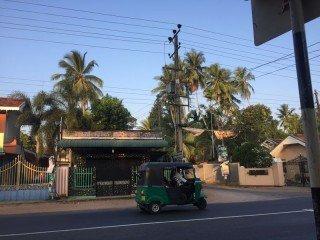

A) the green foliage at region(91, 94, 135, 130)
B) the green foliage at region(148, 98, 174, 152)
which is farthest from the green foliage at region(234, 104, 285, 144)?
the green foliage at region(91, 94, 135, 130)

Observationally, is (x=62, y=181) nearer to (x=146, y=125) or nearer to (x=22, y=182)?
(x=22, y=182)

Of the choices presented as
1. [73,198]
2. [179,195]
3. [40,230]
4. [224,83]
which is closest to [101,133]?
[73,198]

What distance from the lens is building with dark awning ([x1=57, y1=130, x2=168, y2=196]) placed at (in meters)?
23.9

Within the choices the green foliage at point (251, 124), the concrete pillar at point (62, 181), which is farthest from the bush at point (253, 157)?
the concrete pillar at point (62, 181)

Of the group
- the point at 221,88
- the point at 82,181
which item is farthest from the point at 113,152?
the point at 221,88

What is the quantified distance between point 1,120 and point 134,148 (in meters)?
9.92

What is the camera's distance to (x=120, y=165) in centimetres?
2658

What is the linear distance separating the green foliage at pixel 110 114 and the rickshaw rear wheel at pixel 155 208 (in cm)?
2548

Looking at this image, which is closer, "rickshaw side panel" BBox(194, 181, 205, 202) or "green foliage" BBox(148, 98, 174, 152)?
"rickshaw side panel" BBox(194, 181, 205, 202)

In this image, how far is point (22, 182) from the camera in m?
21.5

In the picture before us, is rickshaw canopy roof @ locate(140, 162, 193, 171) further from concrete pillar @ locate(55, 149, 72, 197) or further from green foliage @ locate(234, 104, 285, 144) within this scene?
green foliage @ locate(234, 104, 285, 144)

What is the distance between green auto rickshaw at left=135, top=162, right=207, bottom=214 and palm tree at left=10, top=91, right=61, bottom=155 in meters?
16.5

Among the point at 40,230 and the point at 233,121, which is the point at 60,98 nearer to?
the point at 40,230

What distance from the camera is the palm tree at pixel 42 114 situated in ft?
96.8
